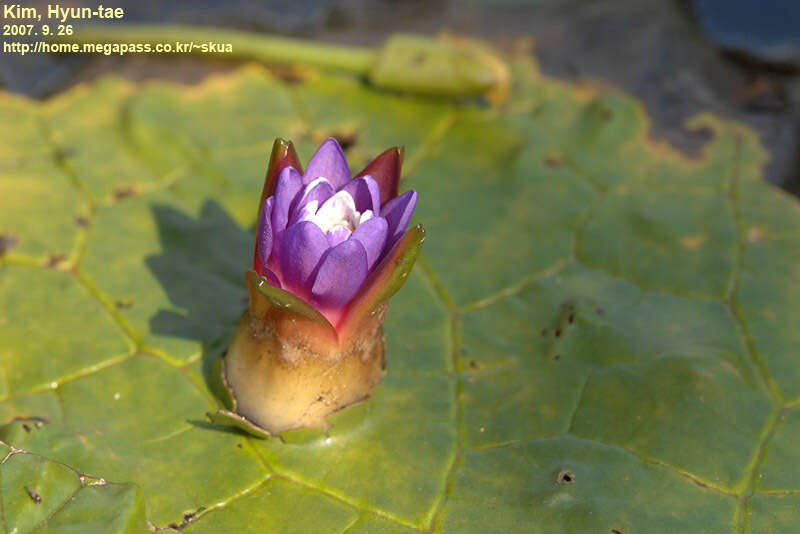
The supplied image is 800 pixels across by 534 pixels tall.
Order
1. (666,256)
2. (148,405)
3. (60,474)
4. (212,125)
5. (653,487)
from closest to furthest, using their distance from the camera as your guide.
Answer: (60,474) → (653,487) → (148,405) → (666,256) → (212,125)

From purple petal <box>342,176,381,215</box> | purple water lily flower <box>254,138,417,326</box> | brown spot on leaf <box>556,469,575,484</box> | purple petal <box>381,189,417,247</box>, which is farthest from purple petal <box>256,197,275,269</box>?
brown spot on leaf <box>556,469,575,484</box>

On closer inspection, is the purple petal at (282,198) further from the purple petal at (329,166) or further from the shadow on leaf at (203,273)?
the shadow on leaf at (203,273)

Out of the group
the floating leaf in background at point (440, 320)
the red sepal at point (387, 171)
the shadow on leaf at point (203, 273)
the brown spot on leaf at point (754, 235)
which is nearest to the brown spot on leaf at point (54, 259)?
the floating leaf in background at point (440, 320)

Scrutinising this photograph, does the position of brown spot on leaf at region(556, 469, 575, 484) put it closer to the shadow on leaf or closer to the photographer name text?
the shadow on leaf

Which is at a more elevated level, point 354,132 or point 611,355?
point 354,132

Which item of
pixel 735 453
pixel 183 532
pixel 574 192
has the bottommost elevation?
pixel 183 532

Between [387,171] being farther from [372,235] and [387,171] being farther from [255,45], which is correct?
[255,45]

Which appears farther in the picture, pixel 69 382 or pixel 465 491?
pixel 69 382

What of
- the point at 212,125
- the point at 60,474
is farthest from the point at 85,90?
the point at 60,474

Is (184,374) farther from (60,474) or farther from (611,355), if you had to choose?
(611,355)
